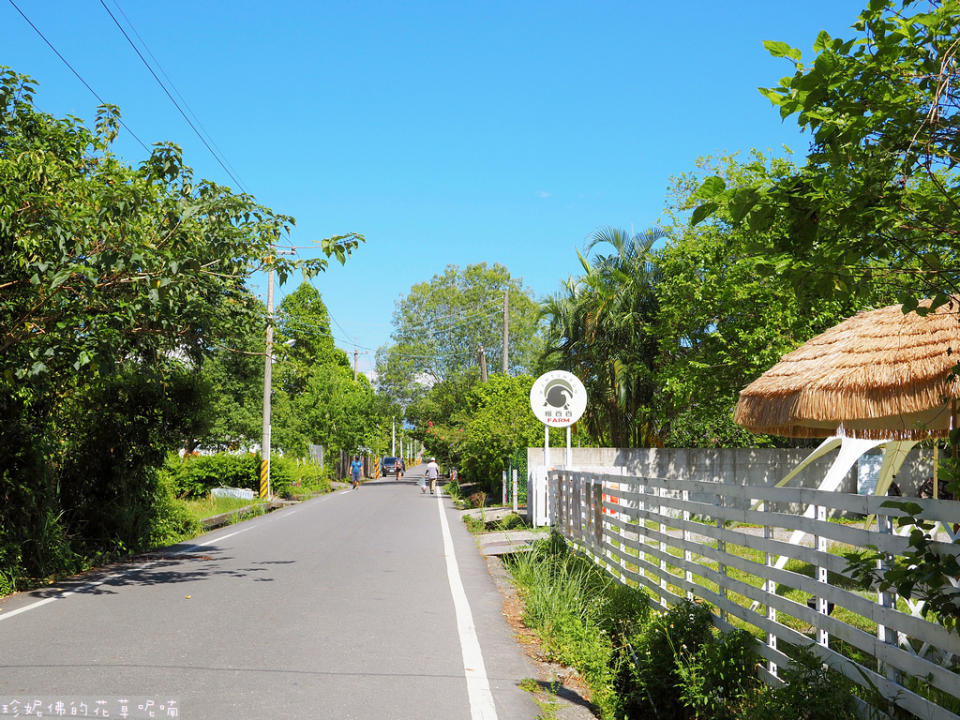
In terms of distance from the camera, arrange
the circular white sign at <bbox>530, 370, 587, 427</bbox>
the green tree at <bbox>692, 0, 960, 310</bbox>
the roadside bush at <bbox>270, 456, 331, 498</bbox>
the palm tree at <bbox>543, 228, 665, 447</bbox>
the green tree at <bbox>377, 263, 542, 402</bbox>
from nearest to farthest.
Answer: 1. the green tree at <bbox>692, 0, 960, 310</bbox>
2. the circular white sign at <bbox>530, 370, 587, 427</bbox>
3. the palm tree at <bbox>543, 228, 665, 447</bbox>
4. the roadside bush at <bbox>270, 456, 331, 498</bbox>
5. the green tree at <bbox>377, 263, 542, 402</bbox>

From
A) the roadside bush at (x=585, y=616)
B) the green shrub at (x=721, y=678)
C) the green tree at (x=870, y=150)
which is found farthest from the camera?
the roadside bush at (x=585, y=616)

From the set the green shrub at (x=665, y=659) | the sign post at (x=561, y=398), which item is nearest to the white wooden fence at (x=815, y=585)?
the green shrub at (x=665, y=659)

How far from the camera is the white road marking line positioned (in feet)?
19.1

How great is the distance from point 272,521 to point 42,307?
43.0 feet

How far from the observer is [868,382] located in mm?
7719

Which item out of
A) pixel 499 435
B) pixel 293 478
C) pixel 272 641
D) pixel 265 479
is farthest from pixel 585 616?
pixel 293 478

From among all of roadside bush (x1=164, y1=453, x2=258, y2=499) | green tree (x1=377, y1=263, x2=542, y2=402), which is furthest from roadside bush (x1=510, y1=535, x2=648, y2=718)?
green tree (x1=377, y1=263, x2=542, y2=402)

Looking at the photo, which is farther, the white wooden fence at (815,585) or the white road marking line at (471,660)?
the white road marking line at (471,660)

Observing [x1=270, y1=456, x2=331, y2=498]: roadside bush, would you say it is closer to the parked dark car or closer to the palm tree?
the palm tree

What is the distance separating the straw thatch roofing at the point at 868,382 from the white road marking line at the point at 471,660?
3559mm

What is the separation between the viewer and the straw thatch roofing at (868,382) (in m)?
7.33

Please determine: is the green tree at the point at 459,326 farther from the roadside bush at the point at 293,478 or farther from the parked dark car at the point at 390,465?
the roadside bush at the point at 293,478

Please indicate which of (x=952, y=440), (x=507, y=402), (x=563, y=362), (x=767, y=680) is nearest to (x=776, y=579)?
(x=767, y=680)

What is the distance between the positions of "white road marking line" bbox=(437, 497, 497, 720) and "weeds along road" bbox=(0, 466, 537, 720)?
0.02 meters
